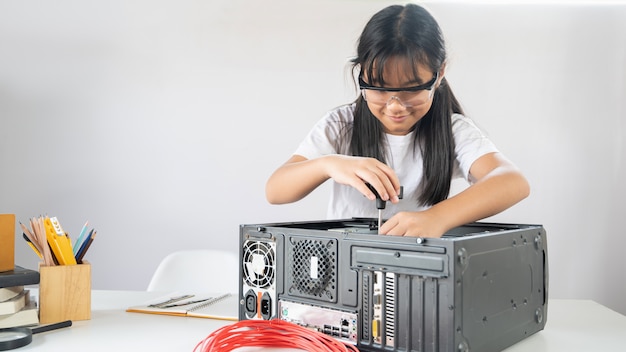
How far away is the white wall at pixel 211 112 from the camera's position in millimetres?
2752

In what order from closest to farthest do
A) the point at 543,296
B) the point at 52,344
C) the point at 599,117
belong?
1. the point at 52,344
2. the point at 543,296
3. the point at 599,117

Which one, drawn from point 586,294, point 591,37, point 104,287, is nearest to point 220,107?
point 104,287

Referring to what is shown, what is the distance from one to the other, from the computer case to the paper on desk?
4.9 inches

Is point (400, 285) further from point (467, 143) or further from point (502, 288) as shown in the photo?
point (467, 143)

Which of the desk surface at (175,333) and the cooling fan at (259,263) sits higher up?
the cooling fan at (259,263)

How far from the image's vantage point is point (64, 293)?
112 centimetres

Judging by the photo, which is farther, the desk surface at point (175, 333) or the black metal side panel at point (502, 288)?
the desk surface at point (175, 333)

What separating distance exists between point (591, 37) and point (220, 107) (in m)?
1.80

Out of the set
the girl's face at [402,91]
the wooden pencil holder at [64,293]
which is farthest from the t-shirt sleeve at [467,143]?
the wooden pencil holder at [64,293]

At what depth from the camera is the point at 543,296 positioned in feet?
3.46

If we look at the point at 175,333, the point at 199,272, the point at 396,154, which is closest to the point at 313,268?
the point at 175,333

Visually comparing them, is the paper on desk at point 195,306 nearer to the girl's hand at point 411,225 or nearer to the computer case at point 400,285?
the computer case at point 400,285

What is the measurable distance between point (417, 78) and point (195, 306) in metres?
0.67

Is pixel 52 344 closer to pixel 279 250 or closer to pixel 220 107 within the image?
pixel 279 250
